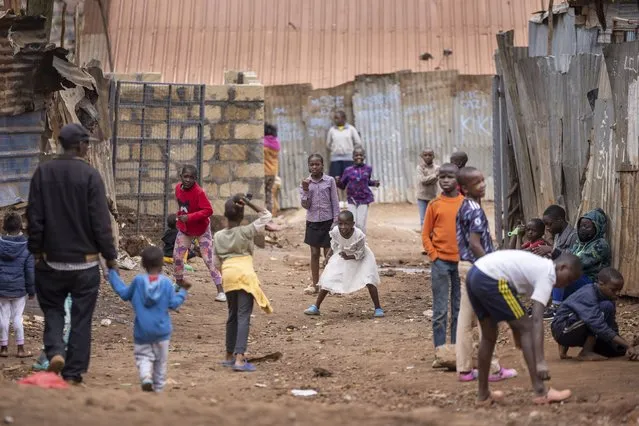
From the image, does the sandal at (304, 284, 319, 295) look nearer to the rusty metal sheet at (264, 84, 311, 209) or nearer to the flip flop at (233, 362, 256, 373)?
the flip flop at (233, 362, 256, 373)

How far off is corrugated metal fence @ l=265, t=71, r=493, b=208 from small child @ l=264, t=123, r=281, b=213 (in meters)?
1.79

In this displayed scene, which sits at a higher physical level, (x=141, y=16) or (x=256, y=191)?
(x=141, y=16)

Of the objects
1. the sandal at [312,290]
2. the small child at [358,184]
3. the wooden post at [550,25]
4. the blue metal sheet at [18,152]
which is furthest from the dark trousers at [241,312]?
the small child at [358,184]

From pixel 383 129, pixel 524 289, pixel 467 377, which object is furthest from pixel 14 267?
pixel 383 129

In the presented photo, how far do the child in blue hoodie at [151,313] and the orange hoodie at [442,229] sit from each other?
2223 millimetres

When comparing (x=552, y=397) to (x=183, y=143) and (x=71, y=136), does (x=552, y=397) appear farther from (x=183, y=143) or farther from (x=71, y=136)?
(x=183, y=143)

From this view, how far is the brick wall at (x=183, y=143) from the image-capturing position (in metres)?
16.6

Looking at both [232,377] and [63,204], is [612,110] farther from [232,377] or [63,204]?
[63,204]

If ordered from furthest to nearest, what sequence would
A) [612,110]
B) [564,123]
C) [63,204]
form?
[564,123], [612,110], [63,204]

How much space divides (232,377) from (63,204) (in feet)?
6.78

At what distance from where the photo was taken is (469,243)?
8.27 meters

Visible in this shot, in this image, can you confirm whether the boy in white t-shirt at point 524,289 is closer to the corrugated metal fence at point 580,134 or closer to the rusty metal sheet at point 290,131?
the corrugated metal fence at point 580,134

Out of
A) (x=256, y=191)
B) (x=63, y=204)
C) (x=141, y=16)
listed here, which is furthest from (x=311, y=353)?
(x=141, y=16)

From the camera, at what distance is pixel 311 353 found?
10.1 meters
